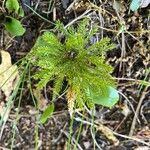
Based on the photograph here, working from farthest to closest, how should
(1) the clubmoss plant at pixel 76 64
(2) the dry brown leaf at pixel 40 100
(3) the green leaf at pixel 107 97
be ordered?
(2) the dry brown leaf at pixel 40 100 < (3) the green leaf at pixel 107 97 < (1) the clubmoss plant at pixel 76 64

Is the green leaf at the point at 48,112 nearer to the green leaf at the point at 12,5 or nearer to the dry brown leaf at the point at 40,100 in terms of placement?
the dry brown leaf at the point at 40,100

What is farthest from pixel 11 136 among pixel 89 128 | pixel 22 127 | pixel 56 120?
pixel 89 128

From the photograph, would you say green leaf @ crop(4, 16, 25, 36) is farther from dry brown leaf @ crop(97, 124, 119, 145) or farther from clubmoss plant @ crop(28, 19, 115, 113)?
dry brown leaf @ crop(97, 124, 119, 145)

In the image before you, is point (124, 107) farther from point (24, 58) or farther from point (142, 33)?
point (24, 58)

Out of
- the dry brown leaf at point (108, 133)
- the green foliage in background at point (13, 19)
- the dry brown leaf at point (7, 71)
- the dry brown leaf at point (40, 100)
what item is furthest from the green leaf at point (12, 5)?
the dry brown leaf at point (108, 133)

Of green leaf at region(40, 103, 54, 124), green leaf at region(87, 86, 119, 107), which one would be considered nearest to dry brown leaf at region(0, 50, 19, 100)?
green leaf at region(40, 103, 54, 124)

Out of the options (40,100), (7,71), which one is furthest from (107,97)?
(7,71)
